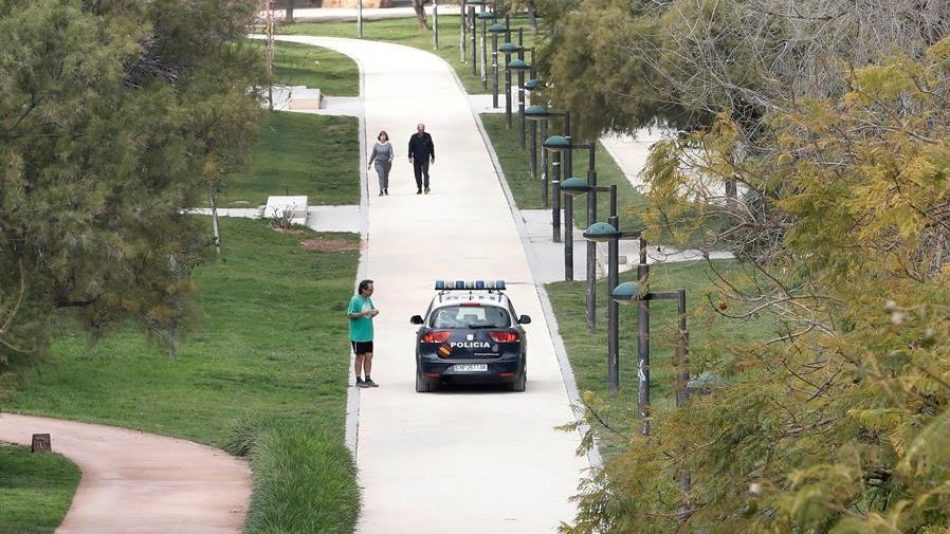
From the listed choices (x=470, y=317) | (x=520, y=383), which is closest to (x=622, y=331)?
(x=520, y=383)

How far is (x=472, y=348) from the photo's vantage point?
78.4 ft

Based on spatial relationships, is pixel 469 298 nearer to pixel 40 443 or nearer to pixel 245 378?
pixel 245 378

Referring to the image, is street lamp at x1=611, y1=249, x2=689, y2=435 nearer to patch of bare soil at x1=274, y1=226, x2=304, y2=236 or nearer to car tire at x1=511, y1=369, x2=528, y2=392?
car tire at x1=511, y1=369, x2=528, y2=392

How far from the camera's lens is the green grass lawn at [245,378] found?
18.5 meters

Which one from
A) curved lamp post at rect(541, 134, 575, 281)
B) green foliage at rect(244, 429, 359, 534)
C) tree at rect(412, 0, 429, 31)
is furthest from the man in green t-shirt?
tree at rect(412, 0, 429, 31)

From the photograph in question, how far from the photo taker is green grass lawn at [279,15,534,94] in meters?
70.0

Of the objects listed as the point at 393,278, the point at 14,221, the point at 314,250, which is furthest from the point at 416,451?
the point at 314,250

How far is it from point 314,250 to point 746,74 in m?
11.6

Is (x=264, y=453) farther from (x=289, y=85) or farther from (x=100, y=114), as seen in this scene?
(x=289, y=85)

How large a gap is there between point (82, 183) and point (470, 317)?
9386 millimetres

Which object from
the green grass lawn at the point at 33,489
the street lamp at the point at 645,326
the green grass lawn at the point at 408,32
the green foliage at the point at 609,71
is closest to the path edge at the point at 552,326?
the street lamp at the point at 645,326

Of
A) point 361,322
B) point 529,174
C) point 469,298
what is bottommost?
point 529,174

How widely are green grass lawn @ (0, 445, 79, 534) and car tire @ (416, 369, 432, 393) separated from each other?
17.7ft

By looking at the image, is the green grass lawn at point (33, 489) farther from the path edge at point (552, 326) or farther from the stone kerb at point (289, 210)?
the stone kerb at point (289, 210)
